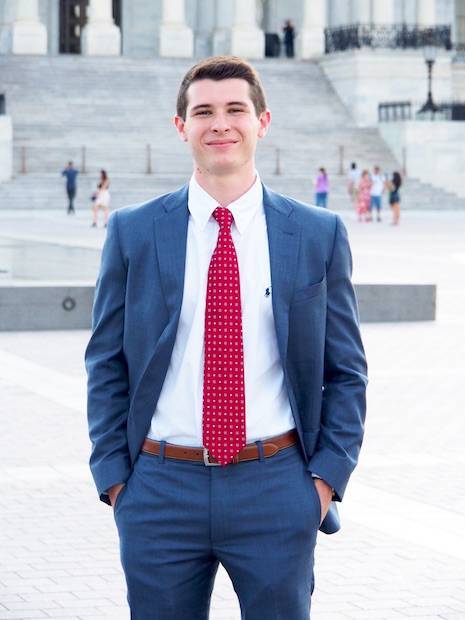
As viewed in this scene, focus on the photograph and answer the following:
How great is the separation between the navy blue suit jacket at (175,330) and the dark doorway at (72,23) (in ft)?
206

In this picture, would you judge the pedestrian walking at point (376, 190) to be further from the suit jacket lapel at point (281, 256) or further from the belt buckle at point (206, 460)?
the belt buckle at point (206, 460)

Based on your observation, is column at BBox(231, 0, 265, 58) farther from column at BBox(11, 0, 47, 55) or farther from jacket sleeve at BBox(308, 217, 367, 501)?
jacket sleeve at BBox(308, 217, 367, 501)

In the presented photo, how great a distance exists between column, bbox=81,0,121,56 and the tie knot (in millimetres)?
55224

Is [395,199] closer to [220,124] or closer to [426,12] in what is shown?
[426,12]

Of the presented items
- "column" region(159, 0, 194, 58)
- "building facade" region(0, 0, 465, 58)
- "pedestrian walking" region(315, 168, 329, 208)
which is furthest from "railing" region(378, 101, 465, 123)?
"pedestrian walking" region(315, 168, 329, 208)

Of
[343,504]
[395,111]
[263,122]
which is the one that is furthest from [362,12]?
[263,122]

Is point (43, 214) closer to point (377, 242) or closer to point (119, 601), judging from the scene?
point (377, 242)

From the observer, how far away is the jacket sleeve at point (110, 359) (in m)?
4.66

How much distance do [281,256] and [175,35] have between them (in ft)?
189

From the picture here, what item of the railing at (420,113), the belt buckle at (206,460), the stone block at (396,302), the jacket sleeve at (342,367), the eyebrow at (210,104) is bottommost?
the stone block at (396,302)

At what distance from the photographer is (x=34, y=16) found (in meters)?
59.8

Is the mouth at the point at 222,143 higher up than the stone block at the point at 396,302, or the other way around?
the mouth at the point at 222,143

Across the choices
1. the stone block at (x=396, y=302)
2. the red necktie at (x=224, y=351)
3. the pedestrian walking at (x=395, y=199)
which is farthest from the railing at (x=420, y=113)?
the red necktie at (x=224, y=351)

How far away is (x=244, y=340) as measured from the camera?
461cm
